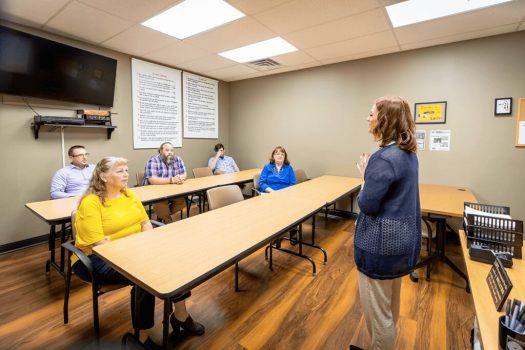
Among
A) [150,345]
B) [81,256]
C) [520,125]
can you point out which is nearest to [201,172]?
[81,256]

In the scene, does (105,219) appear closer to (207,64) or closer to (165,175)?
(165,175)

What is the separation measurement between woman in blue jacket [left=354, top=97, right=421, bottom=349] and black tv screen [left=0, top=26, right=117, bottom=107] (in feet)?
10.8

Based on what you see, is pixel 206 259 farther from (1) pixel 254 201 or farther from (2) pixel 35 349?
(2) pixel 35 349

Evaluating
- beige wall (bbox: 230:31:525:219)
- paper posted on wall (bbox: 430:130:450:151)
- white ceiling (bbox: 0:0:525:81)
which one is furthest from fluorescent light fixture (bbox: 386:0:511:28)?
paper posted on wall (bbox: 430:130:450:151)

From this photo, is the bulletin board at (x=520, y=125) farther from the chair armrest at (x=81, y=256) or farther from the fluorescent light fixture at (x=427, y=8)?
the chair armrest at (x=81, y=256)

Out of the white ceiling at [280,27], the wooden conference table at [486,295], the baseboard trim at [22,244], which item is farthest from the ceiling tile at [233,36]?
the baseboard trim at [22,244]

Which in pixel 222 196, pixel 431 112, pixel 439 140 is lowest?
pixel 222 196

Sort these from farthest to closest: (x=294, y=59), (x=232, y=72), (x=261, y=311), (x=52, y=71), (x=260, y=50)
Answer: (x=232, y=72) → (x=294, y=59) → (x=260, y=50) → (x=52, y=71) → (x=261, y=311)

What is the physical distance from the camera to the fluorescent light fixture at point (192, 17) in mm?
2469

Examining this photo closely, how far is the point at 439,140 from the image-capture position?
11.6 feet

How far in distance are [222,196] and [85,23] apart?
2.37 m

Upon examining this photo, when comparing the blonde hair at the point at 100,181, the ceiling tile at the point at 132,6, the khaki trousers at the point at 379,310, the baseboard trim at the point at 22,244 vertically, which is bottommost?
the baseboard trim at the point at 22,244

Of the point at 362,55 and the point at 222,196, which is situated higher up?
the point at 362,55

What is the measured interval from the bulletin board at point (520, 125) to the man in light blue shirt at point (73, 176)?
4995 millimetres
